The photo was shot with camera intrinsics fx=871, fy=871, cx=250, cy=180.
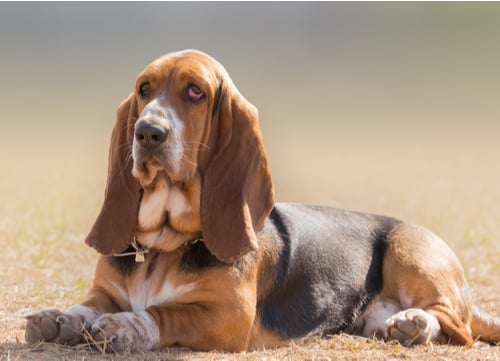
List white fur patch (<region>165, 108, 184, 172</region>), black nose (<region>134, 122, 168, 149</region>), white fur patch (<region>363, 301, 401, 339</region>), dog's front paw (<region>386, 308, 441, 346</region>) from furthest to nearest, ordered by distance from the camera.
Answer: white fur patch (<region>363, 301, 401, 339</region>), dog's front paw (<region>386, 308, 441, 346</region>), white fur patch (<region>165, 108, 184, 172</region>), black nose (<region>134, 122, 168, 149</region>)

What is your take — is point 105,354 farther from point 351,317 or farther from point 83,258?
point 83,258

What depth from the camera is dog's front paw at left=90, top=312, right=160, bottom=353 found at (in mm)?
4898

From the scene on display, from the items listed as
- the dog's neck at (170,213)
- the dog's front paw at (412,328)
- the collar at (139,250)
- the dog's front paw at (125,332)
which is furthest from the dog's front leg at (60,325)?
the dog's front paw at (412,328)

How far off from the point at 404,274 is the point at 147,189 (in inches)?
82.5

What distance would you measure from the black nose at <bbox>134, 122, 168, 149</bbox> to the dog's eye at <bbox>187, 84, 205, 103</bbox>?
14.4 inches

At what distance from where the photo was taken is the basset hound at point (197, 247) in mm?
5086

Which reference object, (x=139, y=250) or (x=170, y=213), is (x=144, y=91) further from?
(x=139, y=250)

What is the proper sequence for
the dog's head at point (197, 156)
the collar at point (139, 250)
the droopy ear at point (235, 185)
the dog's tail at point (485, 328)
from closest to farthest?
the dog's head at point (197, 156)
the droopy ear at point (235, 185)
the collar at point (139, 250)
the dog's tail at point (485, 328)

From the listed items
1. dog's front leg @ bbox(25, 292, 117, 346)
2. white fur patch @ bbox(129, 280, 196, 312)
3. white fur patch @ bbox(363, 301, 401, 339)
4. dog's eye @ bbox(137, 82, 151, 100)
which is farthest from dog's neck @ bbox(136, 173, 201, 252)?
white fur patch @ bbox(363, 301, 401, 339)

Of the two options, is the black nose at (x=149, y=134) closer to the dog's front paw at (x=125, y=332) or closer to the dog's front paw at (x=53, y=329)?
the dog's front paw at (x=125, y=332)

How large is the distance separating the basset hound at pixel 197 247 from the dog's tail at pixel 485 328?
433 millimetres

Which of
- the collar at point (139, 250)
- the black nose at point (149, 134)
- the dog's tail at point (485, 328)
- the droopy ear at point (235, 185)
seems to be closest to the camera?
the black nose at point (149, 134)

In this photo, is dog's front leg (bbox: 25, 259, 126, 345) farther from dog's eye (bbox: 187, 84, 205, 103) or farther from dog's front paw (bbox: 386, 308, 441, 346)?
dog's front paw (bbox: 386, 308, 441, 346)

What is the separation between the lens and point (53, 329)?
509 cm
